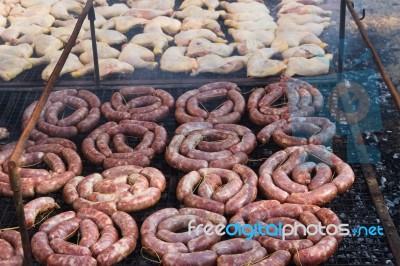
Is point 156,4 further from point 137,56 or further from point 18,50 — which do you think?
point 18,50

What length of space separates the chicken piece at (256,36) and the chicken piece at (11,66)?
351 centimetres

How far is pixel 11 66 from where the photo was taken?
9.21 m

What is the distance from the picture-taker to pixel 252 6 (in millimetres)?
11297

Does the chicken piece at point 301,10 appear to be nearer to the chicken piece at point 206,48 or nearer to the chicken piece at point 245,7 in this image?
the chicken piece at point 245,7

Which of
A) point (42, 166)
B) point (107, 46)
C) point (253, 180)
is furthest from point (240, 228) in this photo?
point (107, 46)

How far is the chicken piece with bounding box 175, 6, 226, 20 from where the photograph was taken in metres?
11.1

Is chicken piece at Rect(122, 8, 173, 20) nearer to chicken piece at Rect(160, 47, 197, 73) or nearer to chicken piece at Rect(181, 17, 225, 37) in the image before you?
chicken piece at Rect(181, 17, 225, 37)

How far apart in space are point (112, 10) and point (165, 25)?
4.34ft

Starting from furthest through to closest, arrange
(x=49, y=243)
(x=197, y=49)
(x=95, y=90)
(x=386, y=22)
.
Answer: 1. (x=386, y=22)
2. (x=197, y=49)
3. (x=95, y=90)
4. (x=49, y=243)

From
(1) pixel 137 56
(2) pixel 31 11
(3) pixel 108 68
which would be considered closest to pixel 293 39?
(1) pixel 137 56

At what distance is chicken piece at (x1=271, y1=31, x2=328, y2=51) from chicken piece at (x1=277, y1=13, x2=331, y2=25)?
532 mm

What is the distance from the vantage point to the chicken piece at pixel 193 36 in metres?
10.1

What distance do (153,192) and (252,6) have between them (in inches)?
228

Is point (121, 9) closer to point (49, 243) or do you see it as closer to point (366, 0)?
point (366, 0)
